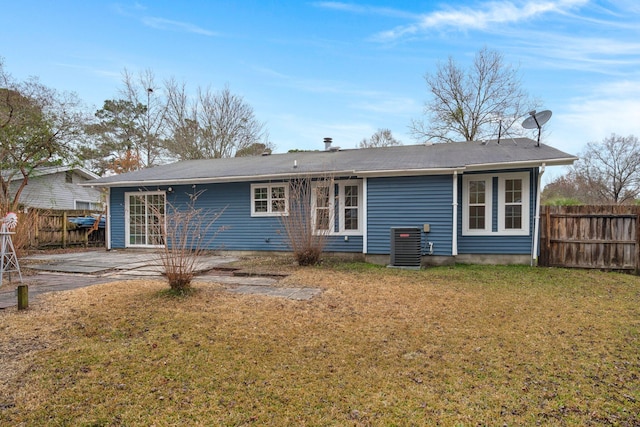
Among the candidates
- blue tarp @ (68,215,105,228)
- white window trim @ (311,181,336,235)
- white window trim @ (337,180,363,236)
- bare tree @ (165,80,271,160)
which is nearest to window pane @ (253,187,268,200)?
white window trim @ (311,181,336,235)

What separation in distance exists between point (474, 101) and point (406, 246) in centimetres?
1568

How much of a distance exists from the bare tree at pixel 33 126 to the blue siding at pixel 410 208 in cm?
1358

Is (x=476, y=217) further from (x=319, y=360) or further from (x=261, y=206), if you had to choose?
(x=319, y=360)

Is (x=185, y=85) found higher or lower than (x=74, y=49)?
higher

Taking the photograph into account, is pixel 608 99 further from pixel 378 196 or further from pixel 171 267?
pixel 171 267

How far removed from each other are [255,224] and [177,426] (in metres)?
8.49

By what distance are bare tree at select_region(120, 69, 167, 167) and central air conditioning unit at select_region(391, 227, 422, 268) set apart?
772 inches

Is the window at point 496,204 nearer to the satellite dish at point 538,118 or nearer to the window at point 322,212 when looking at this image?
the satellite dish at point 538,118

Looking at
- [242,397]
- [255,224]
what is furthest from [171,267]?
[255,224]

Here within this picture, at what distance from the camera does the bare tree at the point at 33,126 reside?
1391 cm

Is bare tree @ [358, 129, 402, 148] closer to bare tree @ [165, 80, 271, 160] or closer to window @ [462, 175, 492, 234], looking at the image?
bare tree @ [165, 80, 271, 160]

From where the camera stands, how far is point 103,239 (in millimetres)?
15039

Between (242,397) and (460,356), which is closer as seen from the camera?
(242,397)

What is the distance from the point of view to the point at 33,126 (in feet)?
46.5
